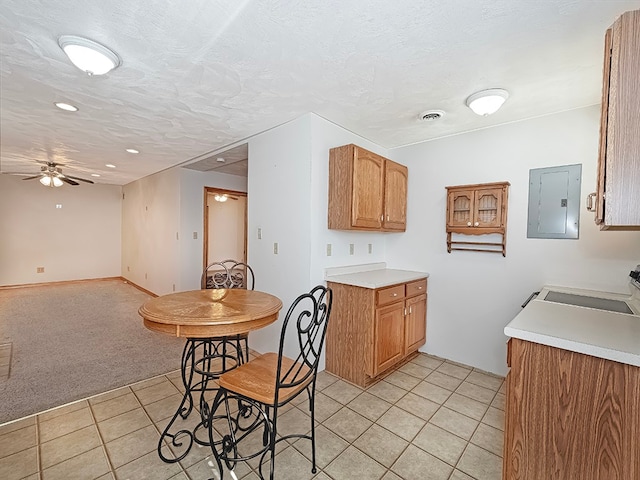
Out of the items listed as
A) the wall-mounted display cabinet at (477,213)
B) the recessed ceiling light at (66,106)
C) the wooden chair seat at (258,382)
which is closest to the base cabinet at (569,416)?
the wooden chair seat at (258,382)

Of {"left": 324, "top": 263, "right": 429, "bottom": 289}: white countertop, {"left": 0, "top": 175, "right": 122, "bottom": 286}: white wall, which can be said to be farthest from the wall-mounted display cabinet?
{"left": 0, "top": 175, "right": 122, "bottom": 286}: white wall

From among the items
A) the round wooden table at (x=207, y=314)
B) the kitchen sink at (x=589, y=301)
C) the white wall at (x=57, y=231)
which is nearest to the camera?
the round wooden table at (x=207, y=314)

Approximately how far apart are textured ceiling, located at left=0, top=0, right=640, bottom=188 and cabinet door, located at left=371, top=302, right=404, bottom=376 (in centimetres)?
179

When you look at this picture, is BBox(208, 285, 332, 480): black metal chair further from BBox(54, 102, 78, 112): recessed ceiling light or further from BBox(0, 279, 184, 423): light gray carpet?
BBox(54, 102, 78, 112): recessed ceiling light

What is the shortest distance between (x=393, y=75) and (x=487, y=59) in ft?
1.85

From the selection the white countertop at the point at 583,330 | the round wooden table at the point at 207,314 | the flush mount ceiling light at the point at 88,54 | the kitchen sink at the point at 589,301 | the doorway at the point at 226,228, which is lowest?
the round wooden table at the point at 207,314

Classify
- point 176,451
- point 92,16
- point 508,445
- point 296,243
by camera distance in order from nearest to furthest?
1. point 508,445
2. point 92,16
3. point 176,451
4. point 296,243

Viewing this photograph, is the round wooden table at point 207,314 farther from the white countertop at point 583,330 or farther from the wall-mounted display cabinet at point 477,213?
the wall-mounted display cabinet at point 477,213

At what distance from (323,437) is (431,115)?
8.83 ft

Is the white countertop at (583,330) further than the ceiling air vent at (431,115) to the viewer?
No

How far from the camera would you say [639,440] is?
1.07m

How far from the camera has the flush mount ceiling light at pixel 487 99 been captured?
85.5 inches

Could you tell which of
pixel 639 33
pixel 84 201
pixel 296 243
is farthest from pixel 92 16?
pixel 84 201

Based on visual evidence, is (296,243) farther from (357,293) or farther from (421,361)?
(421,361)
